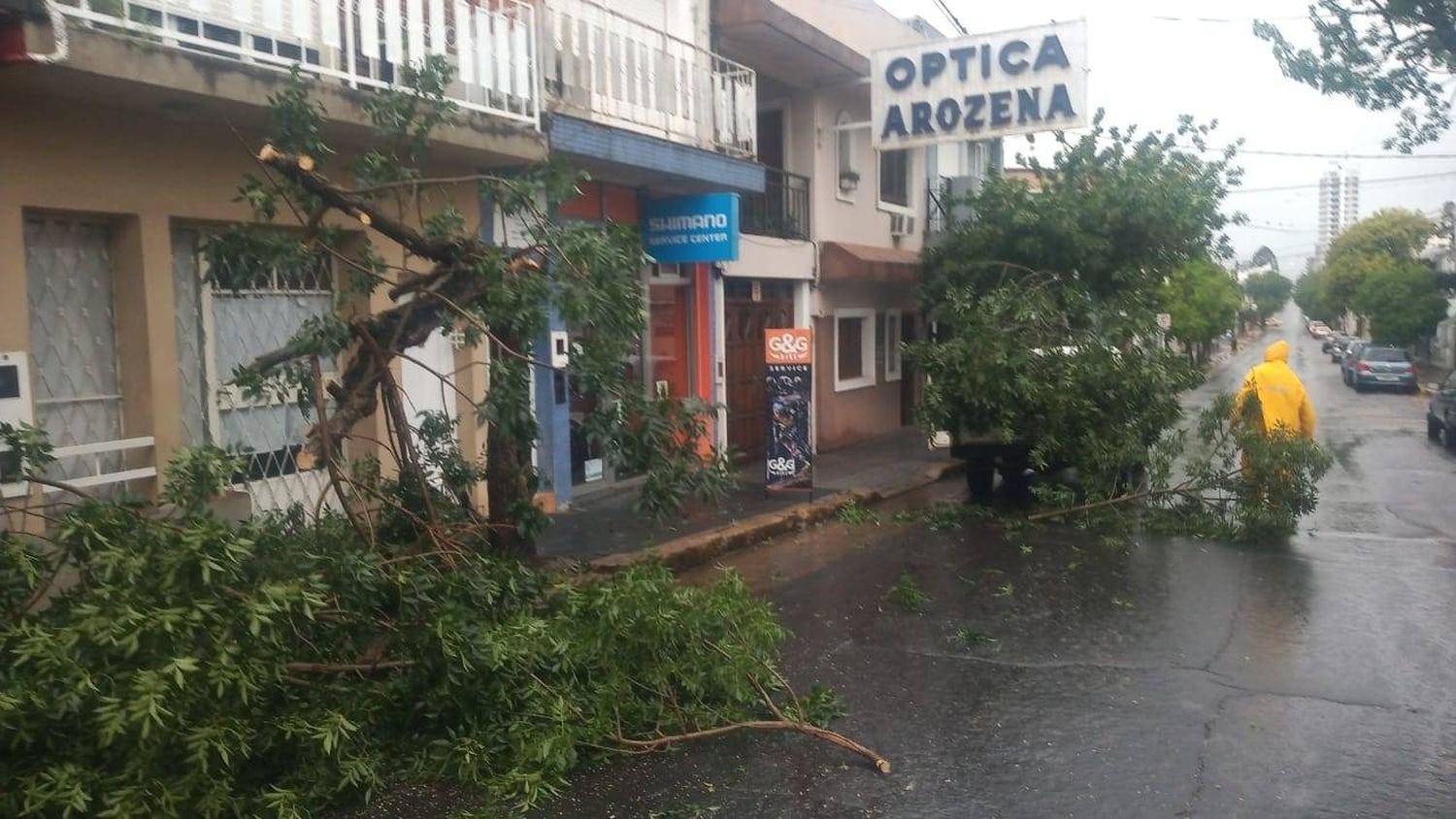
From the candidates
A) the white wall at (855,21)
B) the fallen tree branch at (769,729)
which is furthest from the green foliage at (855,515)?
the white wall at (855,21)

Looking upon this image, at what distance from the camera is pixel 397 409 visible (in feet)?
20.2

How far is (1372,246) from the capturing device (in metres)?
63.8

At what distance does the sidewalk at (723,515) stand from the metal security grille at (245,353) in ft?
6.74

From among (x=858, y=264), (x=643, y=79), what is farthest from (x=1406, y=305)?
(x=643, y=79)

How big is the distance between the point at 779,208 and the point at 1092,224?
440 centimetres

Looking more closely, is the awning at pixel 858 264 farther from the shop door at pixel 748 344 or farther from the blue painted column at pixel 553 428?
the blue painted column at pixel 553 428

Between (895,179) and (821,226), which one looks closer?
(821,226)

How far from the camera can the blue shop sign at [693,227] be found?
41.2 ft

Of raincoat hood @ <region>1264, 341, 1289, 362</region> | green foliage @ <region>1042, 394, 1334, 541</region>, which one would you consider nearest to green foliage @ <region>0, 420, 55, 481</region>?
green foliage @ <region>1042, 394, 1334, 541</region>

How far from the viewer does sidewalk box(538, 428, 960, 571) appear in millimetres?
9805

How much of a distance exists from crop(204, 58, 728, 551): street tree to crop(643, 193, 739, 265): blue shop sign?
6.16 meters

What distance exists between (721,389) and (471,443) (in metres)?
4.90

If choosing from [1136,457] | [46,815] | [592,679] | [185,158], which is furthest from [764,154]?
[46,815]

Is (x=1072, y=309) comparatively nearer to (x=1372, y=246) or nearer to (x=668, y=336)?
(x=668, y=336)
